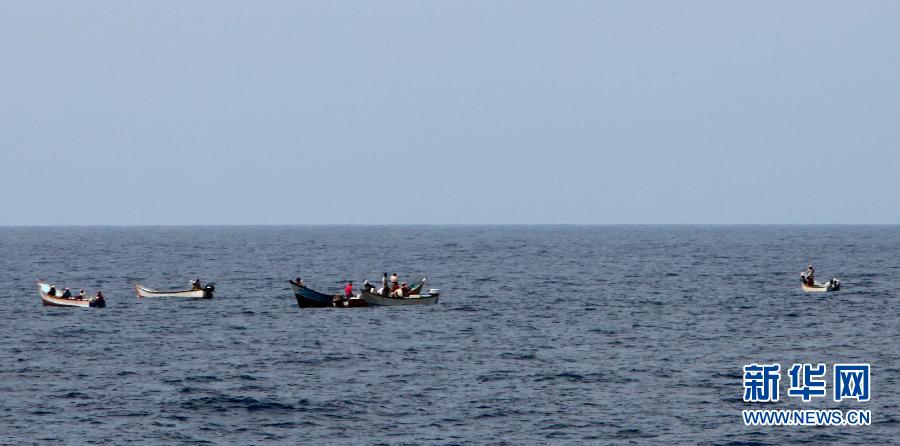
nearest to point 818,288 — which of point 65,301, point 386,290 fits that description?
point 386,290

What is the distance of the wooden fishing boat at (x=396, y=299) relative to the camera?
7612 centimetres

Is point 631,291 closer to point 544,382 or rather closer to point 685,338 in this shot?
point 685,338

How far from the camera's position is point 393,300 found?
7656 cm

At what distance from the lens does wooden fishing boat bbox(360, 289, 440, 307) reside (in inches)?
2997

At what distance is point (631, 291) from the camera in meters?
94.1

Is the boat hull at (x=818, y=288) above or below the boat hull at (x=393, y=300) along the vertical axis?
above

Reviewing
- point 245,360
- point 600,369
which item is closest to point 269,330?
point 245,360

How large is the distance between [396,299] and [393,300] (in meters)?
0.24

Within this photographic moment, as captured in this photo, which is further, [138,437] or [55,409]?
[55,409]

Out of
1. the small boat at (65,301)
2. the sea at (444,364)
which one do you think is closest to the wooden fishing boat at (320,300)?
the sea at (444,364)

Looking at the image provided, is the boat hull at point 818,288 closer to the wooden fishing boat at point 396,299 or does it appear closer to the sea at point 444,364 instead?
the sea at point 444,364

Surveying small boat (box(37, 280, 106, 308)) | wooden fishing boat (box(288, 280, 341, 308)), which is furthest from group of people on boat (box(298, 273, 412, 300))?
small boat (box(37, 280, 106, 308))

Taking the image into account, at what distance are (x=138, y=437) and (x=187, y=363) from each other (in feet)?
50.4

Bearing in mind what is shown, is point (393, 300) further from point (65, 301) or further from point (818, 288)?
point (818, 288)
